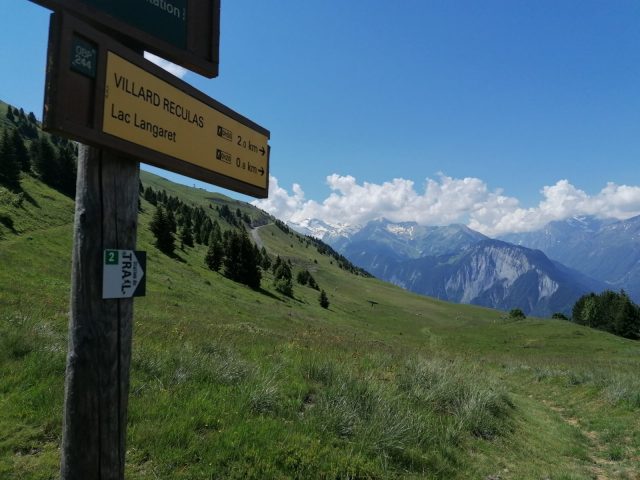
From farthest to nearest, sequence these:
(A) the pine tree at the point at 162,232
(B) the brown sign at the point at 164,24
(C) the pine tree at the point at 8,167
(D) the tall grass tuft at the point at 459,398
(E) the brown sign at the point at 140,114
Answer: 1. (A) the pine tree at the point at 162,232
2. (C) the pine tree at the point at 8,167
3. (D) the tall grass tuft at the point at 459,398
4. (B) the brown sign at the point at 164,24
5. (E) the brown sign at the point at 140,114

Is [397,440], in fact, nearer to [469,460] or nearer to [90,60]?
[469,460]

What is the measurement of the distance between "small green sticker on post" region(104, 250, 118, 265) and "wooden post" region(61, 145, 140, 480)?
39mm

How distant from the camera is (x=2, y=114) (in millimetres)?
140750

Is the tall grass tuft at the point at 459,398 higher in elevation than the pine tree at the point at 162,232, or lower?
lower

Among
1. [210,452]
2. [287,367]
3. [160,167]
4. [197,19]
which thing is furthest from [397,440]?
[197,19]

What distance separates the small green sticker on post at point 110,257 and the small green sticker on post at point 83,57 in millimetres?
1177

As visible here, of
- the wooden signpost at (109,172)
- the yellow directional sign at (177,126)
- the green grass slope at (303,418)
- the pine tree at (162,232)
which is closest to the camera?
the wooden signpost at (109,172)

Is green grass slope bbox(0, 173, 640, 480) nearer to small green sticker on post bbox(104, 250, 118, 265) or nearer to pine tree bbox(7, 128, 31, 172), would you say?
small green sticker on post bbox(104, 250, 118, 265)

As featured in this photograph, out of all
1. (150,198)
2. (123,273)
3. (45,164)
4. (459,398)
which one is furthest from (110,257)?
(150,198)

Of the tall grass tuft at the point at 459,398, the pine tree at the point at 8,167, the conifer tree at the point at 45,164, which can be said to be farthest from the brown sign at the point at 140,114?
the conifer tree at the point at 45,164

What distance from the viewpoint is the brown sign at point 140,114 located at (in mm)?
2469

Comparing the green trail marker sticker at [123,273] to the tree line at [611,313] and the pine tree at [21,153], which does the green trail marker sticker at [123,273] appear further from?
the tree line at [611,313]

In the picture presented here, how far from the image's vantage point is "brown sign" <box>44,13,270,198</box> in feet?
8.10

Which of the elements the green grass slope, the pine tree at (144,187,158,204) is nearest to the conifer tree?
the pine tree at (144,187,158,204)
